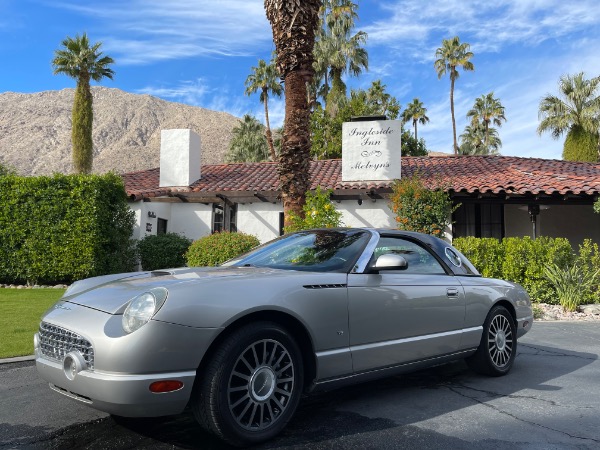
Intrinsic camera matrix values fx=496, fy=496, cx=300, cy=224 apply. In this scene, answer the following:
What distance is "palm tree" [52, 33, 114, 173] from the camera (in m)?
29.3

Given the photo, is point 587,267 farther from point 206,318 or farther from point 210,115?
point 210,115

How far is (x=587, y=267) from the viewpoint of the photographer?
11648 millimetres

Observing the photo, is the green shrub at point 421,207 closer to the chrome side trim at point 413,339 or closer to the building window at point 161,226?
the building window at point 161,226

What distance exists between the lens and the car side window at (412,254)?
169 inches

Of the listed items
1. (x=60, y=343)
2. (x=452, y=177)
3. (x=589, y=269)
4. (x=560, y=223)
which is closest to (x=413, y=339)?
(x=60, y=343)

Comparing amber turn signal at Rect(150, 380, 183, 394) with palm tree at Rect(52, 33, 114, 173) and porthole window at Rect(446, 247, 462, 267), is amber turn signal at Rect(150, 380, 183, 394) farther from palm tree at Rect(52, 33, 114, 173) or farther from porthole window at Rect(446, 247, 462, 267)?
palm tree at Rect(52, 33, 114, 173)

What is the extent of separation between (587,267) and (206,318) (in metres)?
11.4

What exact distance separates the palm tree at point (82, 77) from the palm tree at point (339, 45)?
14528 millimetres

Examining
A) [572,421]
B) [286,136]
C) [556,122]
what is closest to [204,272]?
[572,421]

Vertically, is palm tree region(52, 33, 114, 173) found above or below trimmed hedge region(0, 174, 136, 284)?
above

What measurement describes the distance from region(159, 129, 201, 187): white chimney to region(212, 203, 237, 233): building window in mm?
1573

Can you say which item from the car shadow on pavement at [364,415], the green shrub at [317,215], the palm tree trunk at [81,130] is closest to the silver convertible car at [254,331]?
the car shadow on pavement at [364,415]

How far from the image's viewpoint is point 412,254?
456 centimetres

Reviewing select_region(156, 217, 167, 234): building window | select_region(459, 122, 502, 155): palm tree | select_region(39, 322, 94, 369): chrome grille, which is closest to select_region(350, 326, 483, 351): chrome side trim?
select_region(39, 322, 94, 369): chrome grille
